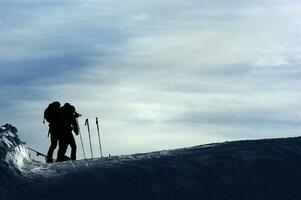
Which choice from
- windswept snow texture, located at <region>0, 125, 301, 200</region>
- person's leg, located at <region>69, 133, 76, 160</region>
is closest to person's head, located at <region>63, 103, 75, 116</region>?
person's leg, located at <region>69, 133, 76, 160</region>

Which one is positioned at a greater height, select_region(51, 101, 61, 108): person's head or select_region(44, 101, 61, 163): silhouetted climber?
select_region(51, 101, 61, 108): person's head

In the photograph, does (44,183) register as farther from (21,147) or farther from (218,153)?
(218,153)

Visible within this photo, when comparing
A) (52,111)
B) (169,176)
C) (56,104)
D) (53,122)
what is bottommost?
(169,176)

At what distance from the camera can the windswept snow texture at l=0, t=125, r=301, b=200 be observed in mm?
9500

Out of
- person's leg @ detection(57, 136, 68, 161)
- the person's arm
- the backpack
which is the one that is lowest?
person's leg @ detection(57, 136, 68, 161)

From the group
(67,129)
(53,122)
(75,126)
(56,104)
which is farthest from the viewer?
(75,126)

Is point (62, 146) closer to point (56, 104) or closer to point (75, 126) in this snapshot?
point (75, 126)

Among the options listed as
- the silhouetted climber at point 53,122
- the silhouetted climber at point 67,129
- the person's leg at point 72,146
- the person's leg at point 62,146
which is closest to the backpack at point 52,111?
the silhouetted climber at point 53,122

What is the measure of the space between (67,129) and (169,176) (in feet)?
17.1

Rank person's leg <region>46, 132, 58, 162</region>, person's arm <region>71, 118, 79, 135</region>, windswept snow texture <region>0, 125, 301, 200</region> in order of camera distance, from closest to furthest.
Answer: windswept snow texture <region>0, 125, 301, 200</region> → person's leg <region>46, 132, 58, 162</region> → person's arm <region>71, 118, 79, 135</region>

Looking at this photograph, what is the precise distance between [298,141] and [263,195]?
169 cm

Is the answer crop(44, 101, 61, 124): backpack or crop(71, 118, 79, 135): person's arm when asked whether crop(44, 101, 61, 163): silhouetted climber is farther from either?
crop(71, 118, 79, 135): person's arm

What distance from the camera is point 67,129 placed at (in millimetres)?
14789

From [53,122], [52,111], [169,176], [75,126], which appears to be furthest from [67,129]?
[169,176]
